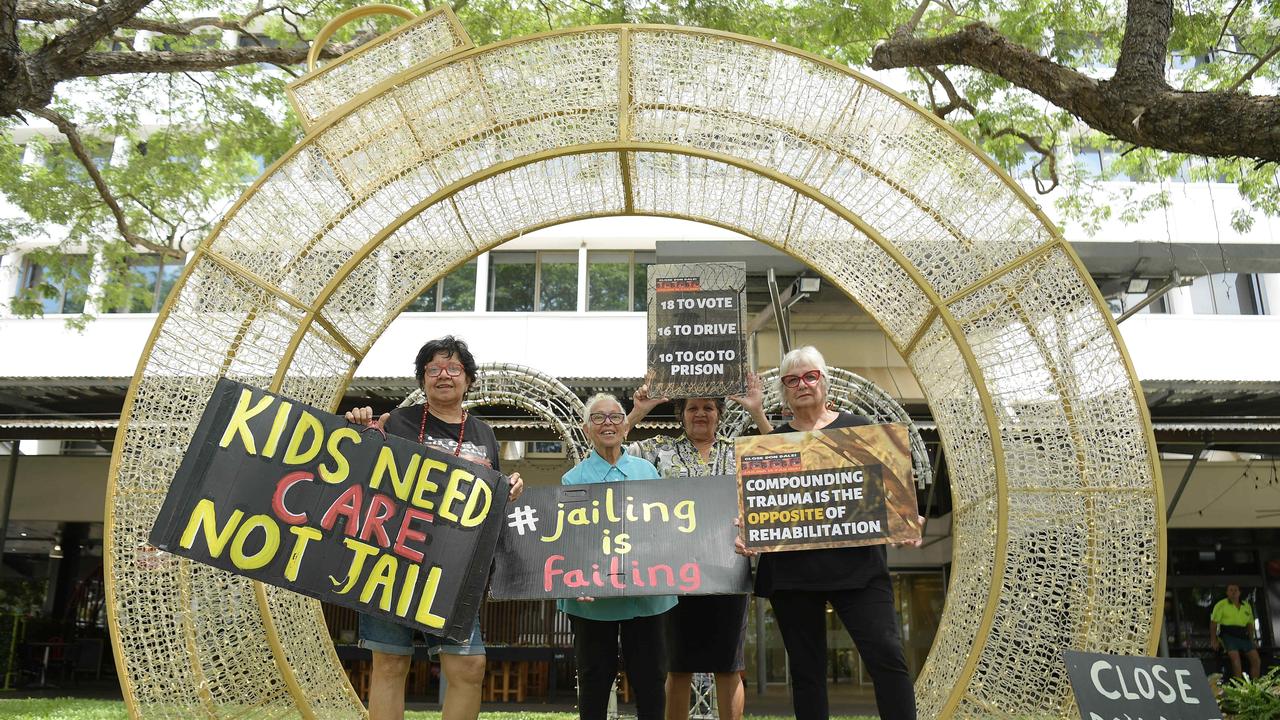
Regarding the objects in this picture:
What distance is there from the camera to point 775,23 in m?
7.61

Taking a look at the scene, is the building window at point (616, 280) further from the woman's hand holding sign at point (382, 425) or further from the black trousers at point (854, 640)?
the black trousers at point (854, 640)

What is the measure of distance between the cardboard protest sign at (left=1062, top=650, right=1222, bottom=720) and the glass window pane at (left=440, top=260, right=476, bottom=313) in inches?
498

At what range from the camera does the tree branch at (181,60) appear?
5.66 metres

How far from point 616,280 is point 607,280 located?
0.50ft

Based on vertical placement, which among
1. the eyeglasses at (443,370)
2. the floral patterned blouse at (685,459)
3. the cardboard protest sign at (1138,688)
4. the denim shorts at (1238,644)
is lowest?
the denim shorts at (1238,644)

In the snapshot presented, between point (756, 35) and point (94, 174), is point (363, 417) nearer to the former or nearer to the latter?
point (756, 35)

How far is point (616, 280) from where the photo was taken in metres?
15.1

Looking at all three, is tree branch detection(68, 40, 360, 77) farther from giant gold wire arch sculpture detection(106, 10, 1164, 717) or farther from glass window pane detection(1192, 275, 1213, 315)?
glass window pane detection(1192, 275, 1213, 315)

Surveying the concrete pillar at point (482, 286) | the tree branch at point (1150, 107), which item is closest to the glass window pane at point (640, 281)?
the concrete pillar at point (482, 286)

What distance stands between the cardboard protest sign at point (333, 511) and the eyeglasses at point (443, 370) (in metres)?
0.32

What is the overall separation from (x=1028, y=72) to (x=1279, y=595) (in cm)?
1163

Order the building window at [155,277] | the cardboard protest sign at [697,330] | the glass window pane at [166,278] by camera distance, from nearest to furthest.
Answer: the cardboard protest sign at [697,330]
the building window at [155,277]
the glass window pane at [166,278]

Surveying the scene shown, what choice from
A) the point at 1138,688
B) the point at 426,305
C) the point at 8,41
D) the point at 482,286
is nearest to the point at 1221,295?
the point at 482,286

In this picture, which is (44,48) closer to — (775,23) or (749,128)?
(749,128)
